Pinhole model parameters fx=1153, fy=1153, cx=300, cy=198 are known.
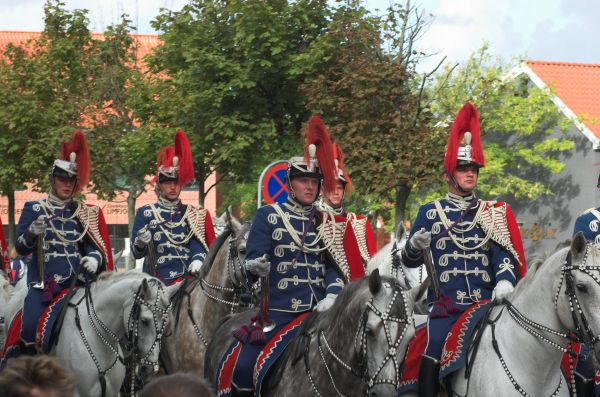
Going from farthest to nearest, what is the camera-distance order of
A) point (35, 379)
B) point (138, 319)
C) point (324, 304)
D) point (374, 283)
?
point (138, 319) < point (324, 304) < point (374, 283) < point (35, 379)

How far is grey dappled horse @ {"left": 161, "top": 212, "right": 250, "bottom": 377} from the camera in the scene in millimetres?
11617

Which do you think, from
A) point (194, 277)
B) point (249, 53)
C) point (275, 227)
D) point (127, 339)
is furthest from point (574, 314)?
point (249, 53)

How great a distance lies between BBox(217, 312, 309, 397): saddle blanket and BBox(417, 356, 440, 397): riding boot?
997 millimetres

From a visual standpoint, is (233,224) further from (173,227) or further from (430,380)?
(430,380)

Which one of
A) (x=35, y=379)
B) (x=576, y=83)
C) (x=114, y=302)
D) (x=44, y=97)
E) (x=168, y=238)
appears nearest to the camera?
(x=35, y=379)

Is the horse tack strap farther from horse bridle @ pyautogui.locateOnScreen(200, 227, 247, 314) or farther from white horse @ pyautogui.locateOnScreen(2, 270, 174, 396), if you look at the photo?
horse bridle @ pyautogui.locateOnScreen(200, 227, 247, 314)

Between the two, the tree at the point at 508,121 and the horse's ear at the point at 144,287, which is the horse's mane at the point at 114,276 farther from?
the tree at the point at 508,121

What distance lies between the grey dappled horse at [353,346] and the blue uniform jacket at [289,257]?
1.64 ft

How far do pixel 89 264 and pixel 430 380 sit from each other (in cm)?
379

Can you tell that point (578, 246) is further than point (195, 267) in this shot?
No

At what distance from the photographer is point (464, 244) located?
8.92 m

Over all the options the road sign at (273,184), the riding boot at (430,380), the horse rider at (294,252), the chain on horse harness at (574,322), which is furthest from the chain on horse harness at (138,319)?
the road sign at (273,184)

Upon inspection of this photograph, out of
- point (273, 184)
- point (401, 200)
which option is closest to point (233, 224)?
point (273, 184)

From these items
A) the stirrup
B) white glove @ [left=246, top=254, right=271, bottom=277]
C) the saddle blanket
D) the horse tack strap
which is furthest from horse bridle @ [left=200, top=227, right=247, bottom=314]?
the horse tack strap
